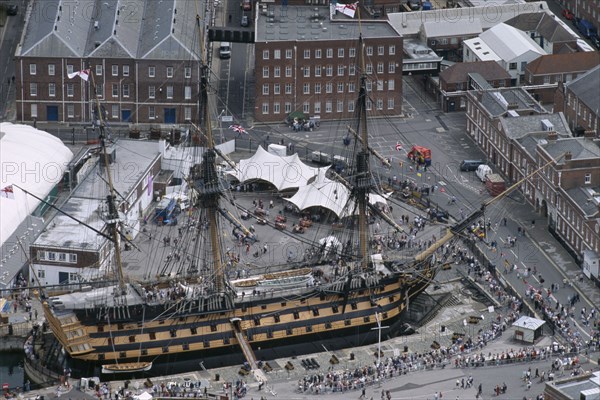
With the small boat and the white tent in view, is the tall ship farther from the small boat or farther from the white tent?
the white tent

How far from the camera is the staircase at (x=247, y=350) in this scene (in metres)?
190

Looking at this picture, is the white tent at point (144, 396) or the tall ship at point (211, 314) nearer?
the white tent at point (144, 396)

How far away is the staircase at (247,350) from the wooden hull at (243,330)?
0.43m

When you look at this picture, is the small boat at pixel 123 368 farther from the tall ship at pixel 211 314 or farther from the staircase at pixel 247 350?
the staircase at pixel 247 350

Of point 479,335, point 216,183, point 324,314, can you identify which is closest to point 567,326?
point 479,335

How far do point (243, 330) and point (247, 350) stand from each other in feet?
8.15

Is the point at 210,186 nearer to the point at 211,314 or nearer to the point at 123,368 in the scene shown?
the point at 211,314

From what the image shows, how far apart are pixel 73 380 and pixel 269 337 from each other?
739 inches

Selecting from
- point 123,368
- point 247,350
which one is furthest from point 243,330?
point 123,368

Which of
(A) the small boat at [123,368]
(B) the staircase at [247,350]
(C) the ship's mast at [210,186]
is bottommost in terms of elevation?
(A) the small boat at [123,368]

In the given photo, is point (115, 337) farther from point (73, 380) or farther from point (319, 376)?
point (319, 376)

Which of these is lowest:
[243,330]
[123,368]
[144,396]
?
[123,368]

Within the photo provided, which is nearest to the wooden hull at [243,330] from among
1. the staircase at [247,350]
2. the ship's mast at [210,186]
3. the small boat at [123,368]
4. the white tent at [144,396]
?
the staircase at [247,350]

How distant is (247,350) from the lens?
193 metres
